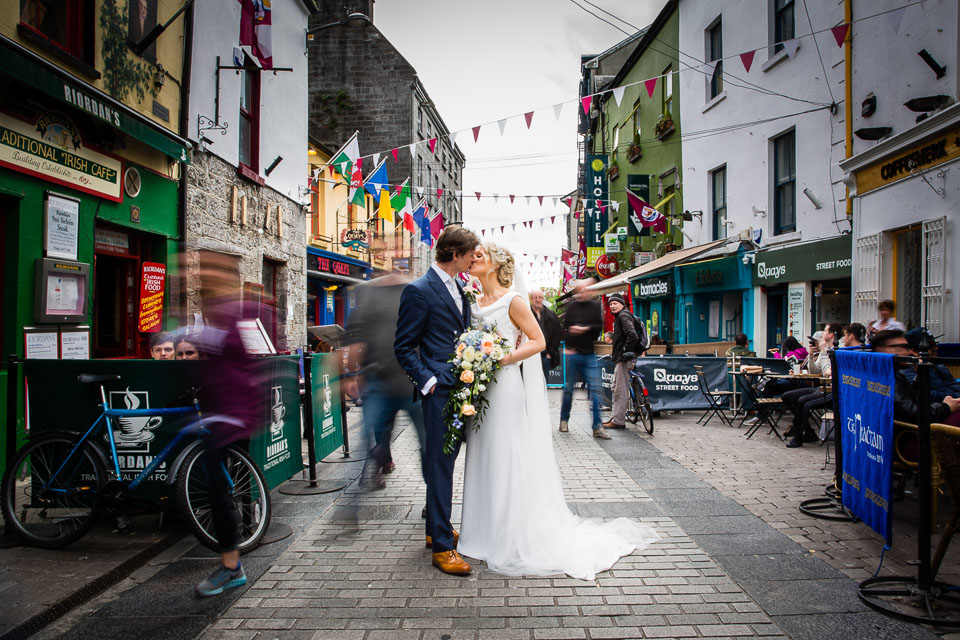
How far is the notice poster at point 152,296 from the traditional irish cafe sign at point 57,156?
3.96 feet

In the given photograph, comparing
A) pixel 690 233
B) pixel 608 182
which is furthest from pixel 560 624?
pixel 608 182

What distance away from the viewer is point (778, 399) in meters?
8.40

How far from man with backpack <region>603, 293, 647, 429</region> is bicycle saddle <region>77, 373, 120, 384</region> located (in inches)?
259

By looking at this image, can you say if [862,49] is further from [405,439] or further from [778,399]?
[405,439]

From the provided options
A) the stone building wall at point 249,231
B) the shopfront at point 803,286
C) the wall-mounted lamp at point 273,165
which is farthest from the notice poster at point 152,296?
the shopfront at point 803,286

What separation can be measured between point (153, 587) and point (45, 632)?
0.60 meters

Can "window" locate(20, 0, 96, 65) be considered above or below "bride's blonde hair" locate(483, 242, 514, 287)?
above

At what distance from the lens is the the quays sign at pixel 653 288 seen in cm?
1888

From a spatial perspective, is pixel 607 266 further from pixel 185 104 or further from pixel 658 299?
pixel 185 104

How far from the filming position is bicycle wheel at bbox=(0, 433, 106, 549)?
4031 millimetres

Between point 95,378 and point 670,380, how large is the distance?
8.52 meters

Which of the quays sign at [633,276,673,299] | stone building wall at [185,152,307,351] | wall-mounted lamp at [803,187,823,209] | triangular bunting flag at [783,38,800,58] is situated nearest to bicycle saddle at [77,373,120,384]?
stone building wall at [185,152,307,351]

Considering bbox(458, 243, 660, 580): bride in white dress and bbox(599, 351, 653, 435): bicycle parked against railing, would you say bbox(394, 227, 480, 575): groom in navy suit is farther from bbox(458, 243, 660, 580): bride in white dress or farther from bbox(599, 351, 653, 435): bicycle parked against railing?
bbox(599, 351, 653, 435): bicycle parked against railing

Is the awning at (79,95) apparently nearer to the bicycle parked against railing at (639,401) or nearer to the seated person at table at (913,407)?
the bicycle parked against railing at (639,401)
